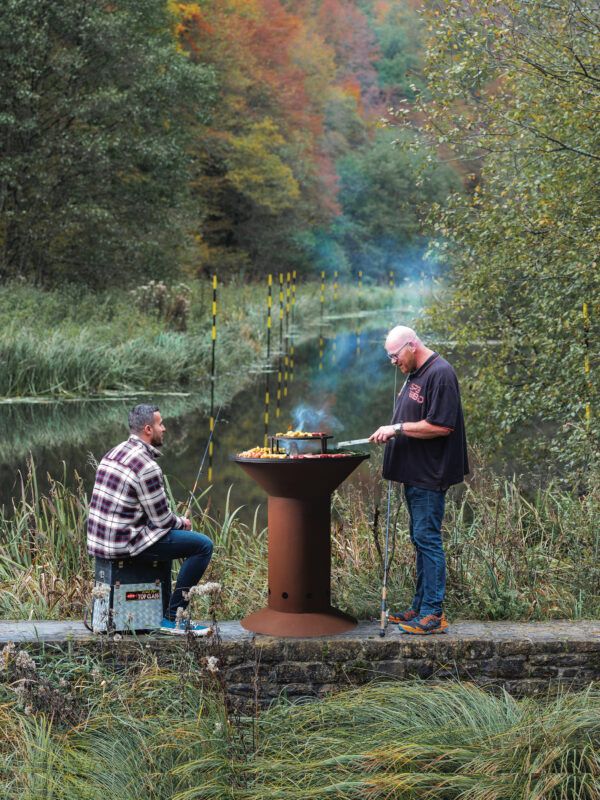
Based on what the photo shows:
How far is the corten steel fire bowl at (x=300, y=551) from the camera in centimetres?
653

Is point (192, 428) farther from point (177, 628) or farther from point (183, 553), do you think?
point (177, 628)

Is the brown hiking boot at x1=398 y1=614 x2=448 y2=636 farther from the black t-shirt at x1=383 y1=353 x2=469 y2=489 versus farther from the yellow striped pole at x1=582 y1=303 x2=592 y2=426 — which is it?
the yellow striped pole at x1=582 y1=303 x2=592 y2=426

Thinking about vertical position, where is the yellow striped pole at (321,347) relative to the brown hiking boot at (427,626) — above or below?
above

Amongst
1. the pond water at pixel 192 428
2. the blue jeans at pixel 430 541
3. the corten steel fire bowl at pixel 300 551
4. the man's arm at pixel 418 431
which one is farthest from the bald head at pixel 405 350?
the pond water at pixel 192 428

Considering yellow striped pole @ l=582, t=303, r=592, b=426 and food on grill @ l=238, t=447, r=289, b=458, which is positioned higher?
yellow striped pole @ l=582, t=303, r=592, b=426

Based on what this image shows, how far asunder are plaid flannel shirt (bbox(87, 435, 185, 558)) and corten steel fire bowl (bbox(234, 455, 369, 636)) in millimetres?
504

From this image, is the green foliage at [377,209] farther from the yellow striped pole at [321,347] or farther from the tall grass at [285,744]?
the tall grass at [285,744]

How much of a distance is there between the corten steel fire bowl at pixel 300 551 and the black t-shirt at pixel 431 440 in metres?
0.23

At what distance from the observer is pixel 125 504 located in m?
6.36

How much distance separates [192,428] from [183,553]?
1278 centimetres

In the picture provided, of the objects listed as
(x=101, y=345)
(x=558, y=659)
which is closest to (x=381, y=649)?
(x=558, y=659)

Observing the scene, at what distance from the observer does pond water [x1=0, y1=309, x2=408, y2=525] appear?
14617mm

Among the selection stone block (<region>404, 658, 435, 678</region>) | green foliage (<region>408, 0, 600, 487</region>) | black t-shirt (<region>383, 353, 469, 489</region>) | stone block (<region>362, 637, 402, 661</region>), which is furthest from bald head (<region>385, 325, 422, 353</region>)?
green foliage (<region>408, 0, 600, 487</region>)

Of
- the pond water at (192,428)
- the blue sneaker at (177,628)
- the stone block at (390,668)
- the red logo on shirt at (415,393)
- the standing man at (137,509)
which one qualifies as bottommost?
the pond water at (192,428)
